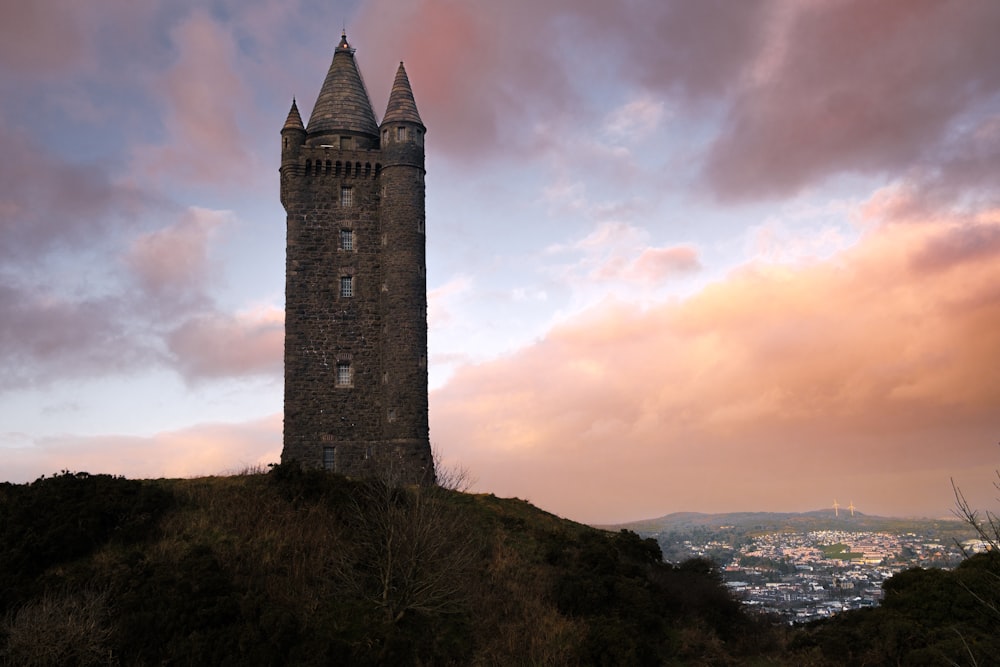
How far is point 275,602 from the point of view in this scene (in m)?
24.0

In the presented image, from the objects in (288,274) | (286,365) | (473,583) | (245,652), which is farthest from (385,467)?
(245,652)

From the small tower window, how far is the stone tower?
62 mm

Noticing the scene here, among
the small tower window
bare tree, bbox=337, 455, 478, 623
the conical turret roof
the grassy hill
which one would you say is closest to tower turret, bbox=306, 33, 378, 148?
the conical turret roof

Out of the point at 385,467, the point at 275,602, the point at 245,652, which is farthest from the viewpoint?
the point at 385,467

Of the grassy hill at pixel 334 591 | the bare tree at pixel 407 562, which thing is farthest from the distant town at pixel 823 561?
the bare tree at pixel 407 562

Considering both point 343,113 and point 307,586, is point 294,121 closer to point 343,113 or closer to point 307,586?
point 343,113

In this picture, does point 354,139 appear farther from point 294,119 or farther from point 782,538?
A: point 782,538

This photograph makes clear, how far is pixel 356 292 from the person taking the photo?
45.5m

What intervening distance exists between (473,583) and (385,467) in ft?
50.2

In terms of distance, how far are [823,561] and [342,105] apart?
188 ft

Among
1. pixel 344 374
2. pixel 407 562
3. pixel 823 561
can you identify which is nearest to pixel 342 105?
pixel 344 374

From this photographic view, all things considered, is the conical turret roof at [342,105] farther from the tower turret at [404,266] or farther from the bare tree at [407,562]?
the bare tree at [407,562]

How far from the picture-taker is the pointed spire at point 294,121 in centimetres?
4750

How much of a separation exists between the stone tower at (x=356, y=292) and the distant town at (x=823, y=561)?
18.0 metres
